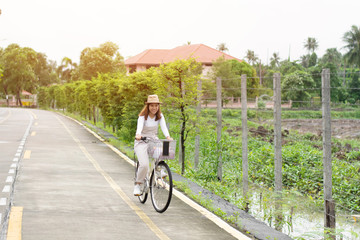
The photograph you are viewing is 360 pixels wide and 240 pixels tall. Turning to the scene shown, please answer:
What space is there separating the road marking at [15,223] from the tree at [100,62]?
62.8m

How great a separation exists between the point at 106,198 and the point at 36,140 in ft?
46.3

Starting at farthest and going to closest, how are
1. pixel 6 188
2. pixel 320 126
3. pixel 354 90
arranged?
pixel 354 90, pixel 320 126, pixel 6 188

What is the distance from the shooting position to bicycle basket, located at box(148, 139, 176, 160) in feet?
28.7

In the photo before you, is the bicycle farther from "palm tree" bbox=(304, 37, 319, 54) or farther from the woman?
"palm tree" bbox=(304, 37, 319, 54)

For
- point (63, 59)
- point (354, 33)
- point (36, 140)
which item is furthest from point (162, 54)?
point (36, 140)

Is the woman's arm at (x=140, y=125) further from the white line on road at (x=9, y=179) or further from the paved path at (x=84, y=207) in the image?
the white line on road at (x=9, y=179)

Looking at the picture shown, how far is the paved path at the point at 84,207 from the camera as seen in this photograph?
737 cm

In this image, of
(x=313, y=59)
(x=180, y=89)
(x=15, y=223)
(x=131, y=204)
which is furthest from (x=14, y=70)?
(x=15, y=223)

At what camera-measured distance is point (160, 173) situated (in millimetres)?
8805

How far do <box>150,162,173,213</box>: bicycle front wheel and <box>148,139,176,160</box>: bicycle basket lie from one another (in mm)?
139

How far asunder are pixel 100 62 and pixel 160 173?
63549mm

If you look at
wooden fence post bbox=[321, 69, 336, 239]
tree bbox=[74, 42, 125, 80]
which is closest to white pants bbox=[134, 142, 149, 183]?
wooden fence post bbox=[321, 69, 336, 239]

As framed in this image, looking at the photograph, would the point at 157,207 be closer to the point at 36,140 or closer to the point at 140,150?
the point at 140,150

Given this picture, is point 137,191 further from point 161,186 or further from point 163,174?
point 163,174
